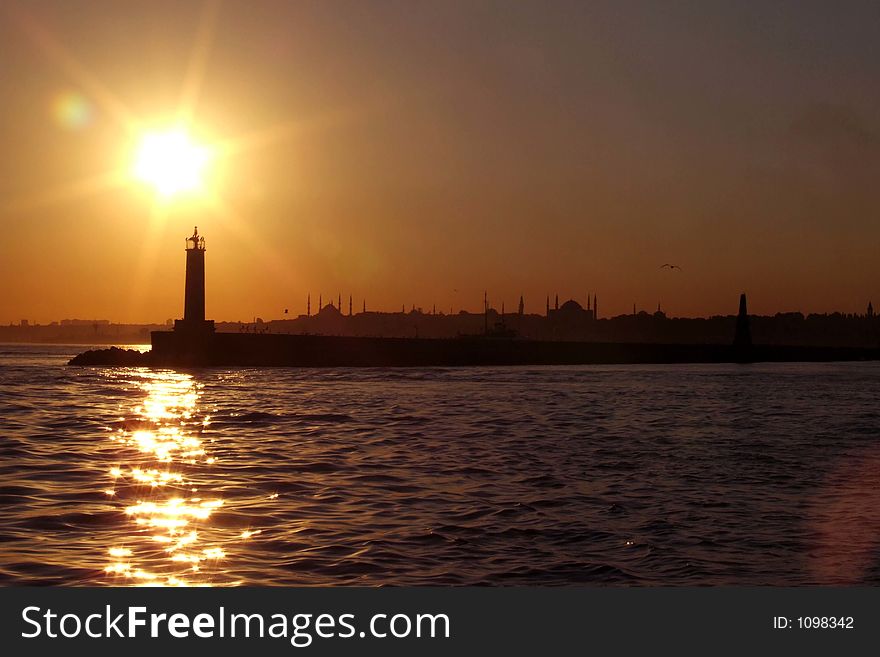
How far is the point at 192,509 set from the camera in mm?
15320

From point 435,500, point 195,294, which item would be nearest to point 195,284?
point 195,294

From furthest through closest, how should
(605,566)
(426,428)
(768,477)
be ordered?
(426,428) → (768,477) → (605,566)

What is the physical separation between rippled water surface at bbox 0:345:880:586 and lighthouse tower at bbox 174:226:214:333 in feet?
237

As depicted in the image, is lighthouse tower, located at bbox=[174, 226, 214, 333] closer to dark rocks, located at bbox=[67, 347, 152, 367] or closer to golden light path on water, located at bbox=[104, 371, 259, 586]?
A: dark rocks, located at bbox=[67, 347, 152, 367]

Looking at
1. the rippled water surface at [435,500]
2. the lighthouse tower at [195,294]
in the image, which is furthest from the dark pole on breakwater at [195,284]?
the rippled water surface at [435,500]

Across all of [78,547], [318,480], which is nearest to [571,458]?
[318,480]

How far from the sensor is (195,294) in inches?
4259

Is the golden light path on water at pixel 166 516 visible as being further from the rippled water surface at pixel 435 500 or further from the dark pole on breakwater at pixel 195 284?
the dark pole on breakwater at pixel 195 284

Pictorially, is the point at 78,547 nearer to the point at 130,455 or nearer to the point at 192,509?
the point at 192,509

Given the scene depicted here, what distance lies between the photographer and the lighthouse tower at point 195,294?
354ft

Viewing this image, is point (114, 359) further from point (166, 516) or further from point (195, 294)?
point (166, 516)

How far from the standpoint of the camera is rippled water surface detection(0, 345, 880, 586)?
11.7 meters

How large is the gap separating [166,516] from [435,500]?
4.35 metres

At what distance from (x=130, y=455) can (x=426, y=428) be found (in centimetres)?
1074
